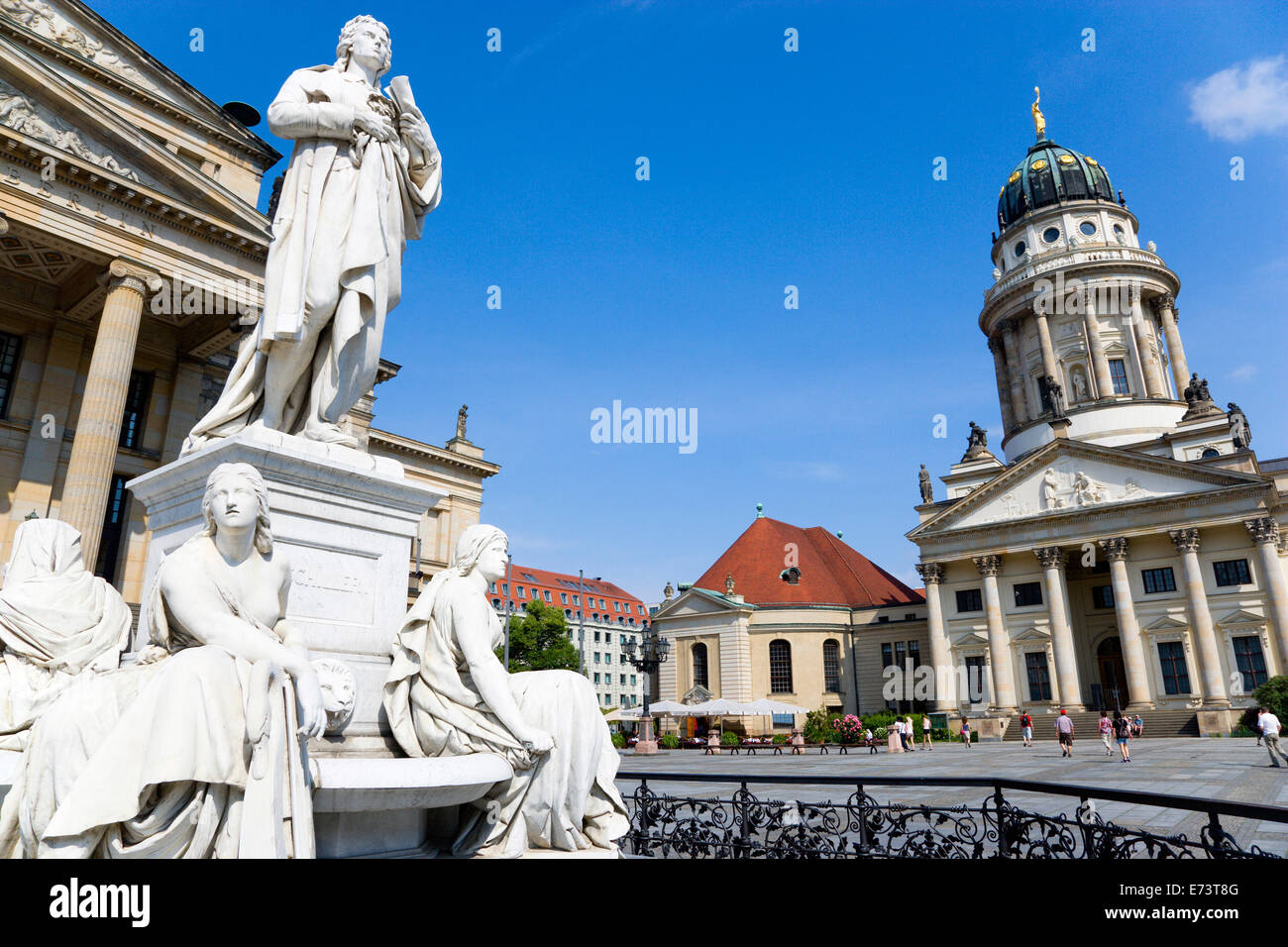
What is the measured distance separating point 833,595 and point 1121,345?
29028 mm

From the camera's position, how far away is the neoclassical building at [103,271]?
738 inches

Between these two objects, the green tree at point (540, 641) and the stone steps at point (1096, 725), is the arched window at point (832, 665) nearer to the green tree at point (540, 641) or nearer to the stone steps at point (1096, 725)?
the stone steps at point (1096, 725)

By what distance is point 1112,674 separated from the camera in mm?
49844

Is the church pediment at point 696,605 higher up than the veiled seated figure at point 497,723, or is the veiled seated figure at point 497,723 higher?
the church pediment at point 696,605

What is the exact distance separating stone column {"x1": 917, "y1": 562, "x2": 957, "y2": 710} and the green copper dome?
33856 millimetres

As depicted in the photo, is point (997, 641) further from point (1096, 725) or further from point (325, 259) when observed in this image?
point (325, 259)

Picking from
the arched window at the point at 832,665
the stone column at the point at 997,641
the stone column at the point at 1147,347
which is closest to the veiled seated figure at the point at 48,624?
the stone column at the point at 997,641

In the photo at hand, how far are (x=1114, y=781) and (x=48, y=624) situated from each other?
21.7 m

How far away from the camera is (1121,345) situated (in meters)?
57.4

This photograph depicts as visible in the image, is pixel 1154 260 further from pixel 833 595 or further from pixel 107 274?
pixel 107 274

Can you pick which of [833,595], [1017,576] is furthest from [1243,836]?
[833,595]

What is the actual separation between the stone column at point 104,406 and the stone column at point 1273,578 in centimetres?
5354

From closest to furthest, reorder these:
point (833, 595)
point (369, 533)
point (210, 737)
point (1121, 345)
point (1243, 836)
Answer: point (210, 737), point (369, 533), point (1243, 836), point (1121, 345), point (833, 595)
